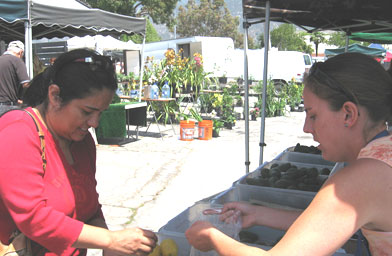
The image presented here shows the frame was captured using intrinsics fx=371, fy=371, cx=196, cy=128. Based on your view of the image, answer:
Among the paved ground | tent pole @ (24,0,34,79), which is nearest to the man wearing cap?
tent pole @ (24,0,34,79)

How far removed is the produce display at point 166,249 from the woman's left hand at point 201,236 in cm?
22

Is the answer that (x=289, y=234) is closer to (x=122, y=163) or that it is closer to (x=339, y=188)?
(x=339, y=188)

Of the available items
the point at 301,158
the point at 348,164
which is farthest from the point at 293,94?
the point at 348,164

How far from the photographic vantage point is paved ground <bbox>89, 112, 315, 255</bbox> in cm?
465

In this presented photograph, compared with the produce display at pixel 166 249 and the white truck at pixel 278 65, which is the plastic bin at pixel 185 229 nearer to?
the produce display at pixel 166 249

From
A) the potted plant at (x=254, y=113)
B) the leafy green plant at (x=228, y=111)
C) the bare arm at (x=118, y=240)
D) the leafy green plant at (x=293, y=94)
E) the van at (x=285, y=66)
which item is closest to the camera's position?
the bare arm at (x=118, y=240)

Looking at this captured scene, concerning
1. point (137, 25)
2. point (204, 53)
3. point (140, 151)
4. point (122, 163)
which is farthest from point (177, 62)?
point (204, 53)

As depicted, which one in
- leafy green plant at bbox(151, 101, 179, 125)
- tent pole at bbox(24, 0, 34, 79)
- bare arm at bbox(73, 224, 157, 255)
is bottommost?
leafy green plant at bbox(151, 101, 179, 125)

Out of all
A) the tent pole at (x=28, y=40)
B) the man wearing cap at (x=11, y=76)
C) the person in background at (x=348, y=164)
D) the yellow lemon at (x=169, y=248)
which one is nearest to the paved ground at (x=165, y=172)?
the man wearing cap at (x=11, y=76)

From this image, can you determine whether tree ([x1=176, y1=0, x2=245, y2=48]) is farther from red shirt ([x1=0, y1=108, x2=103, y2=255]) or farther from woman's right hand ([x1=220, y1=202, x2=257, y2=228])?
red shirt ([x1=0, y1=108, x2=103, y2=255])

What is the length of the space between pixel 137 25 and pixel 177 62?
86.6 inches

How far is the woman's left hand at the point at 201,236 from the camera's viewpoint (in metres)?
1.40

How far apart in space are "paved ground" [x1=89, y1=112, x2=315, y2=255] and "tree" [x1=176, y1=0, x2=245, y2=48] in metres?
47.2

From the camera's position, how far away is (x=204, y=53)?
19484 millimetres
